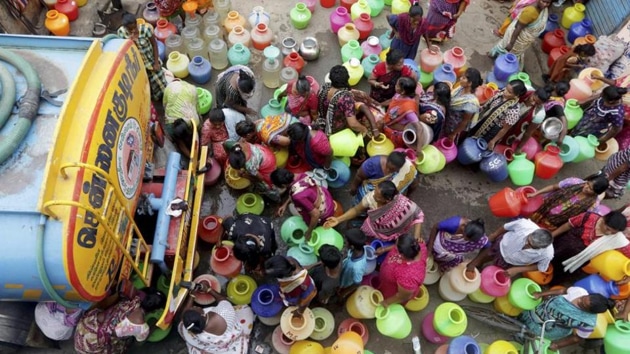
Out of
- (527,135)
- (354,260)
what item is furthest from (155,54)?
(527,135)

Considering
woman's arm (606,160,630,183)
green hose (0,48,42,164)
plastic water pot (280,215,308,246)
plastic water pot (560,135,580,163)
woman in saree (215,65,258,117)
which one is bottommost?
plastic water pot (280,215,308,246)

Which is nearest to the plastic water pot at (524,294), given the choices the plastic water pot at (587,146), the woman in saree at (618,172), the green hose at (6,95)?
the woman in saree at (618,172)

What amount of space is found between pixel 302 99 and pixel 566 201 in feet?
10.0

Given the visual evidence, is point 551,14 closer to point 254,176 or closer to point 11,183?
point 254,176

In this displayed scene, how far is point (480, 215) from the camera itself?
549 centimetres

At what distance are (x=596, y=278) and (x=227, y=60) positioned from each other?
5.38m

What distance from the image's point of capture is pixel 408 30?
594 centimetres

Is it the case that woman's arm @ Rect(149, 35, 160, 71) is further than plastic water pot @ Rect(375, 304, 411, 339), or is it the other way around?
woman's arm @ Rect(149, 35, 160, 71)

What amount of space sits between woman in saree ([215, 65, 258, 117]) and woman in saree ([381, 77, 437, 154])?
1618mm

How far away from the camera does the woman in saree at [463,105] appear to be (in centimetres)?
499

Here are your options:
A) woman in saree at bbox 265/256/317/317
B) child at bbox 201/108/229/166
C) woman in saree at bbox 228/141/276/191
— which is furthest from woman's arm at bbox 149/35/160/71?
woman in saree at bbox 265/256/317/317

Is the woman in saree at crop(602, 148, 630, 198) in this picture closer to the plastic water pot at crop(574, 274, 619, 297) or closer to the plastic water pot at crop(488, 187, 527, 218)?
the plastic water pot at crop(488, 187, 527, 218)

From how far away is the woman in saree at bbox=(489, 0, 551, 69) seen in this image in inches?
244

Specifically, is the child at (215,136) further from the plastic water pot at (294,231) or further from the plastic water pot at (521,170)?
the plastic water pot at (521,170)
